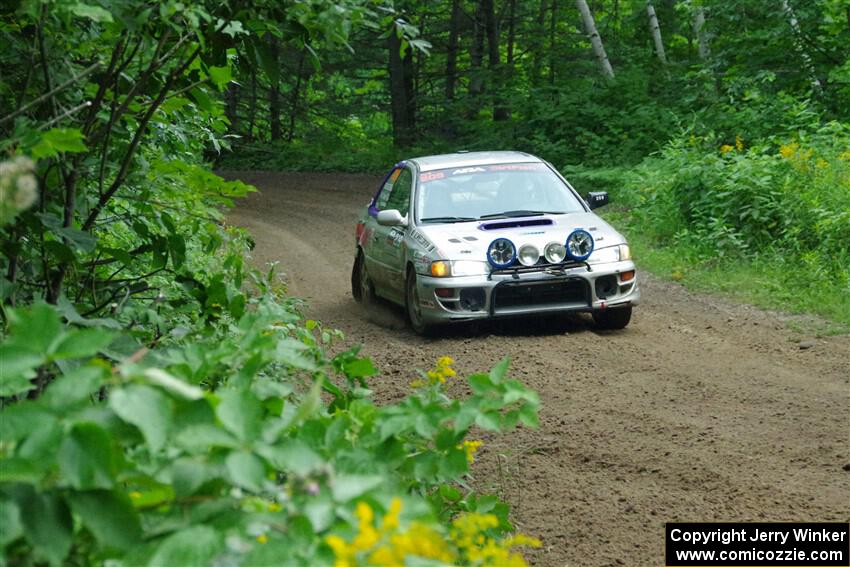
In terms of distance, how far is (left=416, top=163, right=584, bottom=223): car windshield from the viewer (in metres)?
11.4

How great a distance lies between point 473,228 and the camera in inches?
432

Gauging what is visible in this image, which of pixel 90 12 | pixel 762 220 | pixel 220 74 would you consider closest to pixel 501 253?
pixel 762 220

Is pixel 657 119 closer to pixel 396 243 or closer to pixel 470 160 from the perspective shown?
pixel 470 160

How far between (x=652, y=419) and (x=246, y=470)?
5.78 meters

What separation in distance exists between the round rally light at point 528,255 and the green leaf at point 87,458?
344 inches

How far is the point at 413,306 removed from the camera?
11117 millimetres

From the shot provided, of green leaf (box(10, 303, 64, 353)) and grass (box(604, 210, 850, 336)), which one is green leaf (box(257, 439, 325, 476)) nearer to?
green leaf (box(10, 303, 64, 353))

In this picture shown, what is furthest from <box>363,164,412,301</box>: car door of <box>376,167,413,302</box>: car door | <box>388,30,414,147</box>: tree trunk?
<box>388,30,414,147</box>: tree trunk

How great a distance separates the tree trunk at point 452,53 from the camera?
117ft

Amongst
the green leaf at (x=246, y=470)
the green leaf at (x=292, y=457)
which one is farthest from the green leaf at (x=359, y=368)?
the green leaf at (x=246, y=470)

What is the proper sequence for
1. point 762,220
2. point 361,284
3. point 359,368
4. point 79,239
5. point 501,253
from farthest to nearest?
point 762,220
point 361,284
point 501,253
point 79,239
point 359,368

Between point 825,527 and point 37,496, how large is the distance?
169 inches

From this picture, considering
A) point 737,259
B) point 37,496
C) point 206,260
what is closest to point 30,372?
point 37,496

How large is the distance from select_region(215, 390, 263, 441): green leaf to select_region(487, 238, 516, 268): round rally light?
833 centimetres
